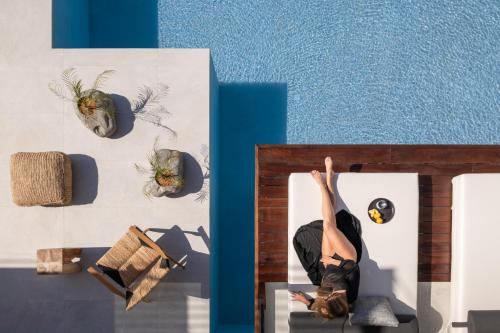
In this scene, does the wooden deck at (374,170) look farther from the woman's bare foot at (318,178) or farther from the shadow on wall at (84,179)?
the shadow on wall at (84,179)

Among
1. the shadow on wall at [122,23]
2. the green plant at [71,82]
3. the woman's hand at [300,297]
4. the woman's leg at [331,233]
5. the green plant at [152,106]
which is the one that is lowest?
the woman's hand at [300,297]

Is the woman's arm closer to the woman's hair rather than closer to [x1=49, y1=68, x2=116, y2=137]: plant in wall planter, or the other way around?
the woman's hair

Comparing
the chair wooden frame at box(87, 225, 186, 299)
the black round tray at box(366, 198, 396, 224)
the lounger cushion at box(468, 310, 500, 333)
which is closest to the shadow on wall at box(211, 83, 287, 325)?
the chair wooden frame at box(87, 225, 186, 299)

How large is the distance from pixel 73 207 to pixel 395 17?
5716mm

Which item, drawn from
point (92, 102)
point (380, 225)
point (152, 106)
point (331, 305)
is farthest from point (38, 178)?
point (380, 225)

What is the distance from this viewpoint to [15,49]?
467 centimetres

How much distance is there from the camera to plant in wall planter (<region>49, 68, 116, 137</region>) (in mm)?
4422

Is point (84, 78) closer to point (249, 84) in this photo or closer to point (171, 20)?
point (171, 20)

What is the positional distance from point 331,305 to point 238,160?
120 inches

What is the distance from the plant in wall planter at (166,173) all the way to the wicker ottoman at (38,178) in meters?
1.03

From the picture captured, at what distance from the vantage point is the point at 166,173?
452 cm

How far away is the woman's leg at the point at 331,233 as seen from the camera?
4.06m

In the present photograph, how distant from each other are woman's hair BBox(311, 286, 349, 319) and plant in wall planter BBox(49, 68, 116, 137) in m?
3.14

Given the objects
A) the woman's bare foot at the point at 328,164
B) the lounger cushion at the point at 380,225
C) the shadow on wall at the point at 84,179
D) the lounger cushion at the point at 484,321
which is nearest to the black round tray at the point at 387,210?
the lounger cushion at the point at 380,225
